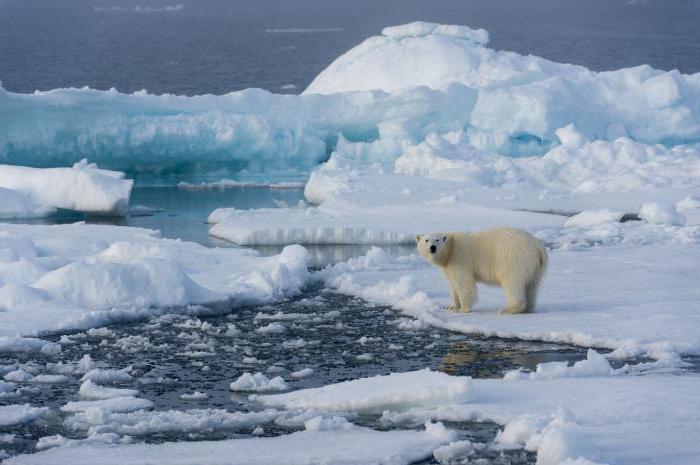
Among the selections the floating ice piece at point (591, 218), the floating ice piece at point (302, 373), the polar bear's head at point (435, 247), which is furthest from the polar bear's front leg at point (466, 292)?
the floating ice piece at point (591, 218)

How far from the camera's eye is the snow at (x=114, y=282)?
9781 mm

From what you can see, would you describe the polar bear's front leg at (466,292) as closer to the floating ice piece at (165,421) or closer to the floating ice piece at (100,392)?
the floating ice piece at (165,421)

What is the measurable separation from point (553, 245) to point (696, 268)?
2228 mm

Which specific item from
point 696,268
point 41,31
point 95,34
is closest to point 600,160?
point 696,268

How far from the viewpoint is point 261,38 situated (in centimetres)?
7581

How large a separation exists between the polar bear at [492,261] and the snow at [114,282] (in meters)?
1.83

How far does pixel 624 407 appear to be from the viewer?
7004mm

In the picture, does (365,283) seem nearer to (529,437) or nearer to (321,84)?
(529,437)

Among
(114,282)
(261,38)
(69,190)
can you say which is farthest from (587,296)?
(261,38)

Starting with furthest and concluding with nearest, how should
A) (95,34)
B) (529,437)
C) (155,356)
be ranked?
(95,34) → (155,356) → (529,437)

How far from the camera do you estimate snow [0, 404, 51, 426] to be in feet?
23.3

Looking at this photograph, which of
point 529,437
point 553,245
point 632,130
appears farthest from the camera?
point 632,130

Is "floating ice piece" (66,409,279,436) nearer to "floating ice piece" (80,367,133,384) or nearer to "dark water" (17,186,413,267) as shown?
"floating ice piece" (80,367,133,384)

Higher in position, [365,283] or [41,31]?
[41,31]
